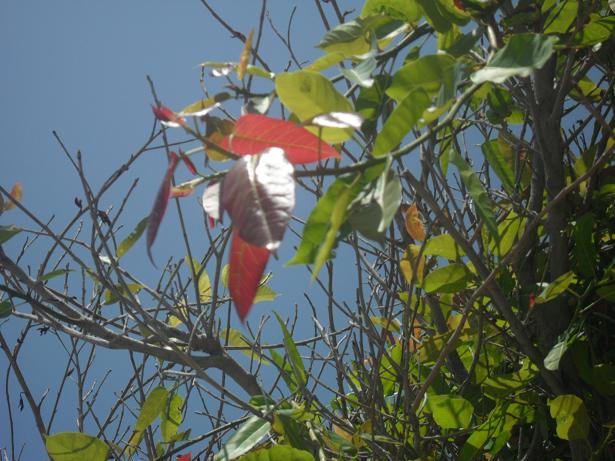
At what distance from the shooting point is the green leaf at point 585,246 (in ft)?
2.02

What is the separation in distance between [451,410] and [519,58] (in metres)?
0.40

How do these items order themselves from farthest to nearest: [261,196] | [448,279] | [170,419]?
[170,419] → [448,279] → [261,196]

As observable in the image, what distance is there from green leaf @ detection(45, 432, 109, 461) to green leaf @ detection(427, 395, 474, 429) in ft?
1.05

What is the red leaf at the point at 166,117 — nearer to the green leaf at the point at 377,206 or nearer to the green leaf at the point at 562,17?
the green leaf at the point at 377,206

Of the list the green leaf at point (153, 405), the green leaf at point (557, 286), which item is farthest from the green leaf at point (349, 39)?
the green leaf at point (153, 405)

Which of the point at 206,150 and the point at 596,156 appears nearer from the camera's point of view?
the point at 206,150

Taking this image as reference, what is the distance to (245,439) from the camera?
54 cm

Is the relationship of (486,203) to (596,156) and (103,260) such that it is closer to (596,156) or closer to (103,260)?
(596,156)

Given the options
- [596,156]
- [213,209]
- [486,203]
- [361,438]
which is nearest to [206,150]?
[213,209]

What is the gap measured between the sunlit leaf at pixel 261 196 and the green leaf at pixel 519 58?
0.38 feet

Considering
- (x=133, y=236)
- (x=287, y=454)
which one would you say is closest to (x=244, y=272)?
(x=133, y=236)

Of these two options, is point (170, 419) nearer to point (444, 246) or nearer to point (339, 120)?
point (444, 246)

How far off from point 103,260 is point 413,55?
1.53 ft

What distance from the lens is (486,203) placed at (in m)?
0.36
